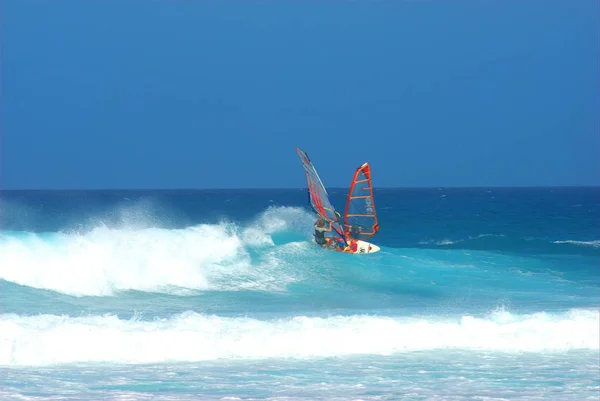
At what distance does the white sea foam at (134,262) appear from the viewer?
51.1ft

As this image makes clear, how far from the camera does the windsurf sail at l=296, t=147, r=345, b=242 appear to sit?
18.4 metres

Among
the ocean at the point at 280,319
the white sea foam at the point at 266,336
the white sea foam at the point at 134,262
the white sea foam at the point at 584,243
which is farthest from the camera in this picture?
the white sea foam at the point at 584,243

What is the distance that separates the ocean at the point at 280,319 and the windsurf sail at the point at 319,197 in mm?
1095

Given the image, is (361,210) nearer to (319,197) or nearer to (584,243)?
(319,197)

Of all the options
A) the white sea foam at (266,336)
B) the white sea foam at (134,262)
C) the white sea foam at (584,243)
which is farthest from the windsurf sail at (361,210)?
the white sea foam at (584,243)

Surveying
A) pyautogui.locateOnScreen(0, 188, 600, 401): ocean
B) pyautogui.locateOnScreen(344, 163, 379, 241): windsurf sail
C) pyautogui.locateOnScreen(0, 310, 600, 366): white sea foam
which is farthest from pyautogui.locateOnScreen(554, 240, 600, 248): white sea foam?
pyautogui.locateOnScreen(0, 310, 600, 366): white sea foam

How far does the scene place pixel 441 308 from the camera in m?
13.7

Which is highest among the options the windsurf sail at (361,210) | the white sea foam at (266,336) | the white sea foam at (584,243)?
the white sea foam at (584,243)

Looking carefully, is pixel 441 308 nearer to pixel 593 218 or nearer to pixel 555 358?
pixel 555 358

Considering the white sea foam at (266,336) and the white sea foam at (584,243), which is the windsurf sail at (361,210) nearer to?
the white sea foam at (266,336)

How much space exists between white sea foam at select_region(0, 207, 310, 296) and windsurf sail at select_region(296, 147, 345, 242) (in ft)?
5.37

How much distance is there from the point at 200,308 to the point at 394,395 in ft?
20.8

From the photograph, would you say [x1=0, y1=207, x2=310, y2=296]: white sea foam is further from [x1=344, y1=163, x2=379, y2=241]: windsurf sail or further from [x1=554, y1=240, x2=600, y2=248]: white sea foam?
[x1=554, y1=240, x2=600, y2=248]: white sea foam

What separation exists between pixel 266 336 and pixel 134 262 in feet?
23.4
